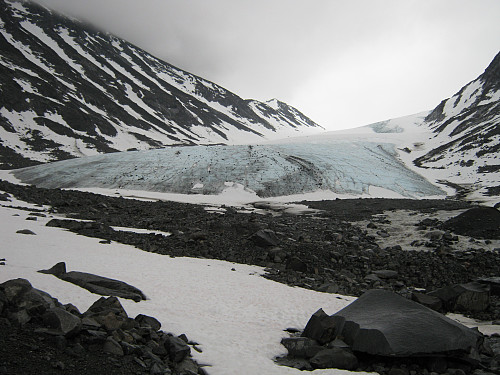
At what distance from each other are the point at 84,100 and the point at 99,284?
5042 inches

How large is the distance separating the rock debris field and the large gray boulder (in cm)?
58

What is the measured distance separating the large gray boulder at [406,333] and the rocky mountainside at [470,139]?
38029 millimetres

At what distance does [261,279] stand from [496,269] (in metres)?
9.88

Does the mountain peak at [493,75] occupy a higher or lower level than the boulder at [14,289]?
higher

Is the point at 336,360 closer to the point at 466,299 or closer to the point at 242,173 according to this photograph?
the point at 466,299

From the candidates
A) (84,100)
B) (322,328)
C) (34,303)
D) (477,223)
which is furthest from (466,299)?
(84,100)

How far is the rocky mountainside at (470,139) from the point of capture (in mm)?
49781

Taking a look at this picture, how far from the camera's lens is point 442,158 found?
200 ft

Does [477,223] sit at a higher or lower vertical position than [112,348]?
higher

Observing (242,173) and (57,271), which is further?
(242,173)

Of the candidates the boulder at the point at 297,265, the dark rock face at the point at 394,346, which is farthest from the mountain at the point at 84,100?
the dark rock face at the point at 394,346

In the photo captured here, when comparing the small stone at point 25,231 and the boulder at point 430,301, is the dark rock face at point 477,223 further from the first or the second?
the small stone at point 25,231

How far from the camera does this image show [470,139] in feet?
217

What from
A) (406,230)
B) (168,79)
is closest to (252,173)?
(406,230)
